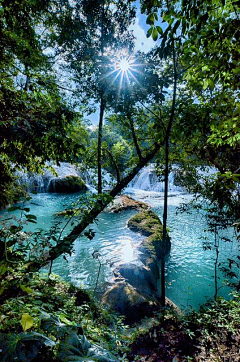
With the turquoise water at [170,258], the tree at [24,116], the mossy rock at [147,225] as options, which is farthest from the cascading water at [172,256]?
the tree at [24,116]

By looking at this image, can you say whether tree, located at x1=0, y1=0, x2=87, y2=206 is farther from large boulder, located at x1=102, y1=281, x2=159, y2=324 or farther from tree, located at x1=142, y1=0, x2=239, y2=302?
large boulder, located at x1=102, y1=281, x2=159, y2=324

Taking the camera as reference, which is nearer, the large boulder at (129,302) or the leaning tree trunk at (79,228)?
the leaning tree trunk at (79,228)

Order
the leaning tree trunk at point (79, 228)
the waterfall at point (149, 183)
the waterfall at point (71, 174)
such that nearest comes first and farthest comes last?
1. the leaning tree trunk at point (79, 228)
2. the waterfall at point (71, 174)
3. the waterfall at point (149, 183)

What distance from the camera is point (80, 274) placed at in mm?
6395

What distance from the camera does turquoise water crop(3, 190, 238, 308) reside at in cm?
589

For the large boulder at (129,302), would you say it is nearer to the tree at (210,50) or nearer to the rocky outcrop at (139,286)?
the rocky outcrop at (139,286)

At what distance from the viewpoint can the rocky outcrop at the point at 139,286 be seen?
173 inches

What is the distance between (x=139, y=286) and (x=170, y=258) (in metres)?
2.89

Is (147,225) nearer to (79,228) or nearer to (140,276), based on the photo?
(140,276)

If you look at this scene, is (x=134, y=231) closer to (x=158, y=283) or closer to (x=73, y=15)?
(x=158, y=283)

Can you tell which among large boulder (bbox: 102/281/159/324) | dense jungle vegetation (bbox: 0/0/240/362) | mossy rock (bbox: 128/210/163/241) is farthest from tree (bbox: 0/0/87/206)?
mossy rock (bbox: 128/210/163/241)

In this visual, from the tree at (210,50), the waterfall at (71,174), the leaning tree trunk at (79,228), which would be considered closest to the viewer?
the tree at (210,50)

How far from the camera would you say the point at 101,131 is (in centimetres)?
473

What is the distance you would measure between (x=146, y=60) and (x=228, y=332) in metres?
5.37
